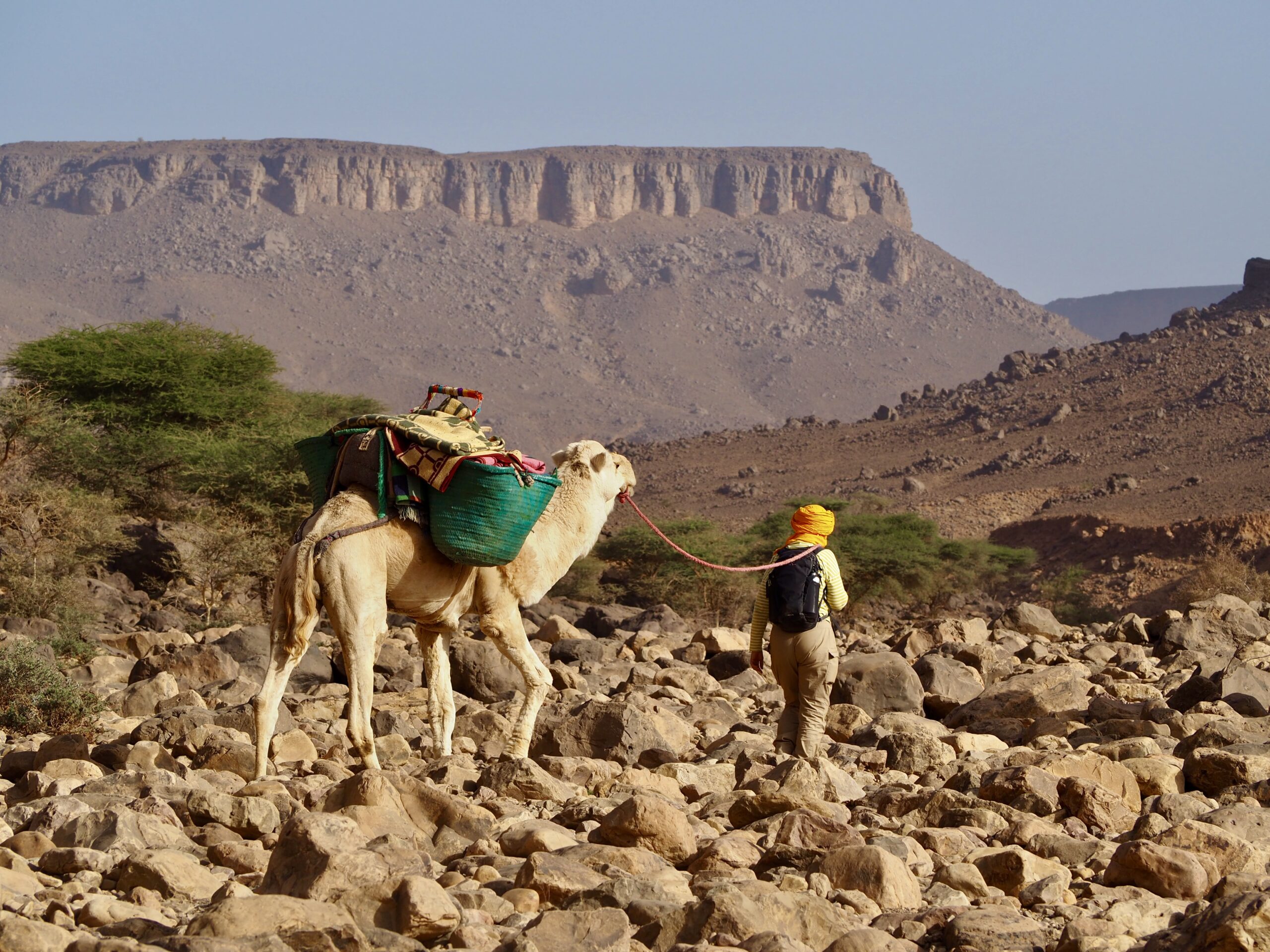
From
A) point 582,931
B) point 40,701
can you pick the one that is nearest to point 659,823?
point 582,931

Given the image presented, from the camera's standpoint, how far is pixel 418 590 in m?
8.22

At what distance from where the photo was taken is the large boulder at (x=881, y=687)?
38.0 feet

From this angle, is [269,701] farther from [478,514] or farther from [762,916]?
[762,916]

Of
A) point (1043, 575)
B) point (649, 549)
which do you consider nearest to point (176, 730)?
point (649, 549)

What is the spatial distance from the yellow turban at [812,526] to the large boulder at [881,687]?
2894 mm

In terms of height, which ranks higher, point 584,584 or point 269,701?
point 269,701

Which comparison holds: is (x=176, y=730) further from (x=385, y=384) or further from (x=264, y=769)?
(x=385, y=384)

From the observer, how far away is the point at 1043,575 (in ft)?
120

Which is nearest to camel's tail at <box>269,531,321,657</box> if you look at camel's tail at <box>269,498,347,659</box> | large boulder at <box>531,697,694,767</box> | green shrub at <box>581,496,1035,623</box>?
camel's tail at <box>269,498,347,659</box>

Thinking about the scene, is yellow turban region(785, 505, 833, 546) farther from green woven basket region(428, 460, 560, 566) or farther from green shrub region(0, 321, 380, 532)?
green shrub region(0, 321, 380, 532)

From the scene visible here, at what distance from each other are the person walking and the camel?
1240 mm

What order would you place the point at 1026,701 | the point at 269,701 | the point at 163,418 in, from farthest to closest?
the point at 163,418, the point at 1026,701, the point at 269,701

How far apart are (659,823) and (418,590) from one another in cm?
264

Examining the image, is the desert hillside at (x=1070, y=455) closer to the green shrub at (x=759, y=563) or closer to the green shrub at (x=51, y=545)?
the green shrub at (x=759, y=563)
